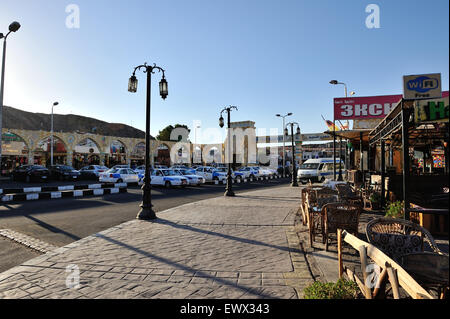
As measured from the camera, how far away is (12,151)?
33.6 metres

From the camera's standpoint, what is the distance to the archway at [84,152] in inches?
1622

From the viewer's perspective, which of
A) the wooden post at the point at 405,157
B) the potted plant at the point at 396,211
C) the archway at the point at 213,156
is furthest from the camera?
the archway at the point at 213,156

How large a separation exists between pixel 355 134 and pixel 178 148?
41635 mm

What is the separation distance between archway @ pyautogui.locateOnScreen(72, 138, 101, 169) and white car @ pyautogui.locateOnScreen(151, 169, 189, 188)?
81.4 ft

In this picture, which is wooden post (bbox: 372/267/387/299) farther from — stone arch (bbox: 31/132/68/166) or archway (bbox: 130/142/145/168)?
archway (bbox: 130/142/145/168)

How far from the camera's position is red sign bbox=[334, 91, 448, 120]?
14102 mm

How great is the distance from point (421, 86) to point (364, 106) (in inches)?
364

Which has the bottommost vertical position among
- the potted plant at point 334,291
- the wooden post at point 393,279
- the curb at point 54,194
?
the curb at point 54,194

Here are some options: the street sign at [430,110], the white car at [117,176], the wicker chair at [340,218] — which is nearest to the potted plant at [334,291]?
the wicker chair at [340,218]

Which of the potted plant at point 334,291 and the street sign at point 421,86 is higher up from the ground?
the street sign at point 421,86

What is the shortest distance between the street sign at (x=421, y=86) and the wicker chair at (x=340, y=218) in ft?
8.24

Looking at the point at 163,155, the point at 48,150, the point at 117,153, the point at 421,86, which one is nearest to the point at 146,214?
the point at 421,86

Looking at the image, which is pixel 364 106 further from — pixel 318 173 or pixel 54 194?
pixel 54 194

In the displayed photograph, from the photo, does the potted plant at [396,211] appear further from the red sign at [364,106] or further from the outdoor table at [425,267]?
the red sign at [364,106]
